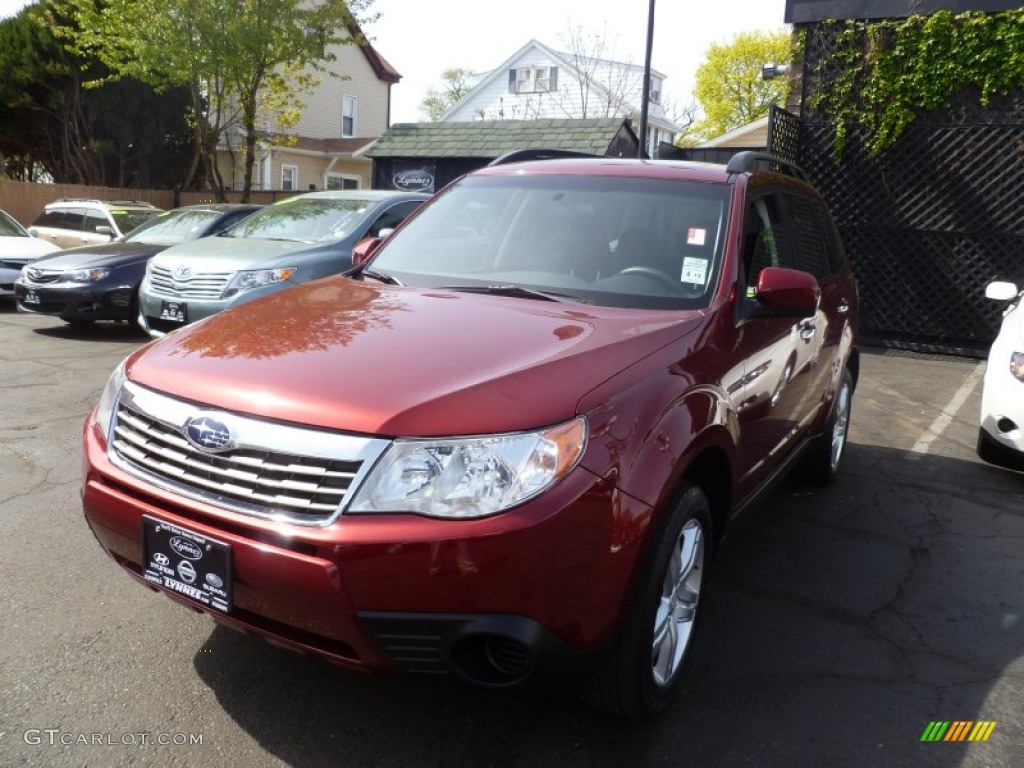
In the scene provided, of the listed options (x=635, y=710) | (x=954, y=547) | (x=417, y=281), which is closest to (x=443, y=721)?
(x=635, y=710)

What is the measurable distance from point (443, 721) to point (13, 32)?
86.1 ft

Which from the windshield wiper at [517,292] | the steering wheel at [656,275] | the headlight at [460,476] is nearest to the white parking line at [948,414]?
the steering wheel at [656,275]

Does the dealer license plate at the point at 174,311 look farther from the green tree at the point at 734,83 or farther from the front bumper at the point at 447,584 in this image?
the green tree at the point at 734,83

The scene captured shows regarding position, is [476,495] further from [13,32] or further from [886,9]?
[13,32]

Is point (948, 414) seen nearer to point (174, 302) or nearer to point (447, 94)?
point (174, 302)

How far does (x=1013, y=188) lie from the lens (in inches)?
406

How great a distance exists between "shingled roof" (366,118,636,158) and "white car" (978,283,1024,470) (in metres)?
14.7

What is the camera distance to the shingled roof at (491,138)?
20219 mm

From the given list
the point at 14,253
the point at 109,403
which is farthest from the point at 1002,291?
the point at 14,253

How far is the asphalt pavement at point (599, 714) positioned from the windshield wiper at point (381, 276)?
57.0 inches

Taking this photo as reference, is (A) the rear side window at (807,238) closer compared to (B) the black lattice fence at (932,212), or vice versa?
(A) the rear side window at (807,238)

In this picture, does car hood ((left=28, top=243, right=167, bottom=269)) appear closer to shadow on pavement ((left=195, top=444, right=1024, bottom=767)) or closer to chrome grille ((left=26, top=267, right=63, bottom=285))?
chrome grille ((left=26, top=267, right=63, bottom=285))

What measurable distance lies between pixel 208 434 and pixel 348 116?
34746 mm

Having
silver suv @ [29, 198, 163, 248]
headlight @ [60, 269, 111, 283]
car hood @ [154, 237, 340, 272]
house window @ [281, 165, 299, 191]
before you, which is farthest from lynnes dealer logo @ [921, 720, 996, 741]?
house window @ [281, 165, 299, 191]
